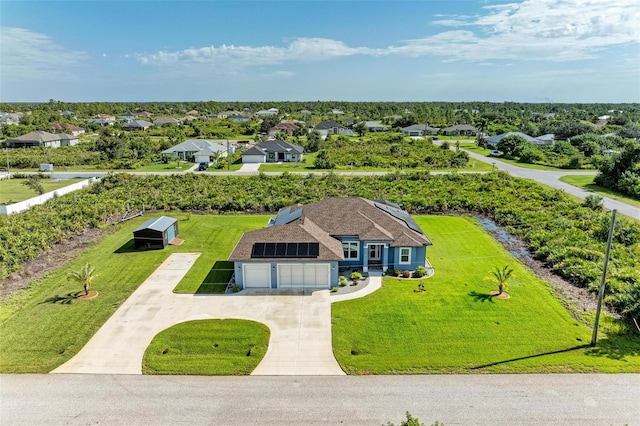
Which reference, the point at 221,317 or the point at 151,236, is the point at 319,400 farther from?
the point at 151,236

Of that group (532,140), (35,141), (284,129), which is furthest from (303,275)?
(35,141)

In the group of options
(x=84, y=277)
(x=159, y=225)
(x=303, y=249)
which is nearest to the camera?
(x=84, y=277)

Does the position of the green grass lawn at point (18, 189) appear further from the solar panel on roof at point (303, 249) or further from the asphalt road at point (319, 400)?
the asphalt road at point (319, 400)

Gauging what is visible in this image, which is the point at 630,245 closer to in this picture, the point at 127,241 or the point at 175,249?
the point at 175,249

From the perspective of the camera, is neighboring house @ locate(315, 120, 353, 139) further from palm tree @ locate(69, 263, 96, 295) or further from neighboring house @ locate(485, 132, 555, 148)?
palm tree @ locate(69, 263, 96, 295)

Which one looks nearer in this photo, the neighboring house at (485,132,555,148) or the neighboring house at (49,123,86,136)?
the neighboring house at (485,132,555,148)

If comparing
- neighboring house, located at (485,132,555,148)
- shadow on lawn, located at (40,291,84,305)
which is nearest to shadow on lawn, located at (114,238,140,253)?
shadow on lawn, located at (40,291,84,305)
